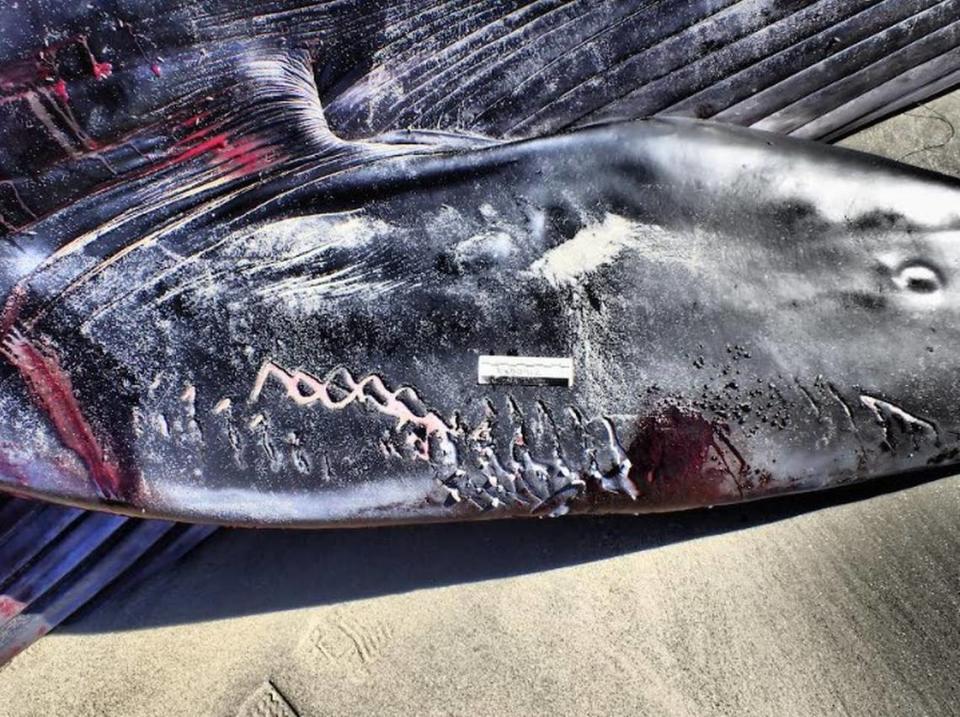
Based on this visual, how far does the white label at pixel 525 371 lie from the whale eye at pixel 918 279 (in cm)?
48

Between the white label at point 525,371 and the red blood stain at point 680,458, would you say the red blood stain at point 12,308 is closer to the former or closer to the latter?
the white label at point 525,371

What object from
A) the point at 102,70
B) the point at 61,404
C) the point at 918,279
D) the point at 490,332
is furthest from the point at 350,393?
the point at 918,279

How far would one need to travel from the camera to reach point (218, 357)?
1.15 m

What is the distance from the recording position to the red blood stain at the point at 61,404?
113 cm

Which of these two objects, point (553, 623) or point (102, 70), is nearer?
point (102, 70)

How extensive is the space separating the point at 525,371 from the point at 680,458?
0.24 meters

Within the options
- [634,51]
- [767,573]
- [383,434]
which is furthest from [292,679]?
[634,51]

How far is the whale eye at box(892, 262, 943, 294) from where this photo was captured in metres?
1.20

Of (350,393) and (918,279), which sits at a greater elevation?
(350,393)

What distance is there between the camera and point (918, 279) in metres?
1.20

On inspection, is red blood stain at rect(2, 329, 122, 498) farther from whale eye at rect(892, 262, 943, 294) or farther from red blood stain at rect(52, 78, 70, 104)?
whale eye at rect(892, 262, 943, 294)

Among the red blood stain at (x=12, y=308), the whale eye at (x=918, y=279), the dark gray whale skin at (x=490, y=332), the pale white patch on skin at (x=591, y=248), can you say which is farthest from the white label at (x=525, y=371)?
the red blood stain at (x=12, y=308)

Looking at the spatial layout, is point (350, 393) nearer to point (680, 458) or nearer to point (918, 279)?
point (680, 458)

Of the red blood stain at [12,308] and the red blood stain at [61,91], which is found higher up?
the red blood stain at [61,91]
